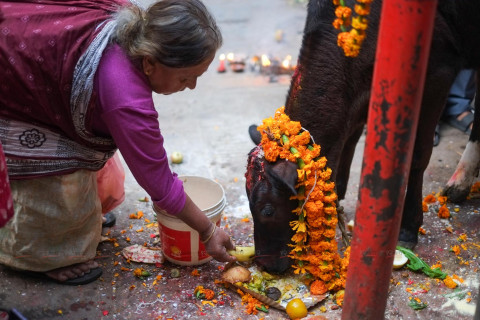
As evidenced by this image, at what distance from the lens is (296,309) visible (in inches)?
128

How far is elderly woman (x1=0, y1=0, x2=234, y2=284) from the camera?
2734 millimetres

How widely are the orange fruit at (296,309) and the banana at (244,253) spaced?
483mm

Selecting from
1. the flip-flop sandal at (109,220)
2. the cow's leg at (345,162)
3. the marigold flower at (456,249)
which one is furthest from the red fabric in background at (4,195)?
the marigold flower at (456,249)

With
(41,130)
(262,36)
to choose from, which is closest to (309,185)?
(41,130)

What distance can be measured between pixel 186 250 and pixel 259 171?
0.77 metres

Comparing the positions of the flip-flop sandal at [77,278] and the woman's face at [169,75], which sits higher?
the woman's face at [169,75]

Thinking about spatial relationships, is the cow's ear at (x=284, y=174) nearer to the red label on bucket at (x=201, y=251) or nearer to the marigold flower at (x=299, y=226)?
the marigold flower at (x=299, y=226)

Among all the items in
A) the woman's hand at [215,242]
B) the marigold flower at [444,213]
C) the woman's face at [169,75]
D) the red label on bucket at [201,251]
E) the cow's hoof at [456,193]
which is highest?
the woman's face at [169,75]

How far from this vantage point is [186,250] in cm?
367

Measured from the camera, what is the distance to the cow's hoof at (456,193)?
455cm

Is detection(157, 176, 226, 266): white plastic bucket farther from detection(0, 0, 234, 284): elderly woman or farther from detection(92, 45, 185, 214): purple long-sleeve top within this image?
detection(92, 45, 185, 214): purple long-sleeve top

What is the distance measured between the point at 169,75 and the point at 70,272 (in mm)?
1596

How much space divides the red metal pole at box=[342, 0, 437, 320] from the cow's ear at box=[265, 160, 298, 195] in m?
0.83

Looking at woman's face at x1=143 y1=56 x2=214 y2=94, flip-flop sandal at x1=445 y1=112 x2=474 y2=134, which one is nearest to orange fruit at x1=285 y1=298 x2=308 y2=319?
woman's face at x1=143 y1=56 x2=214 y2=94
